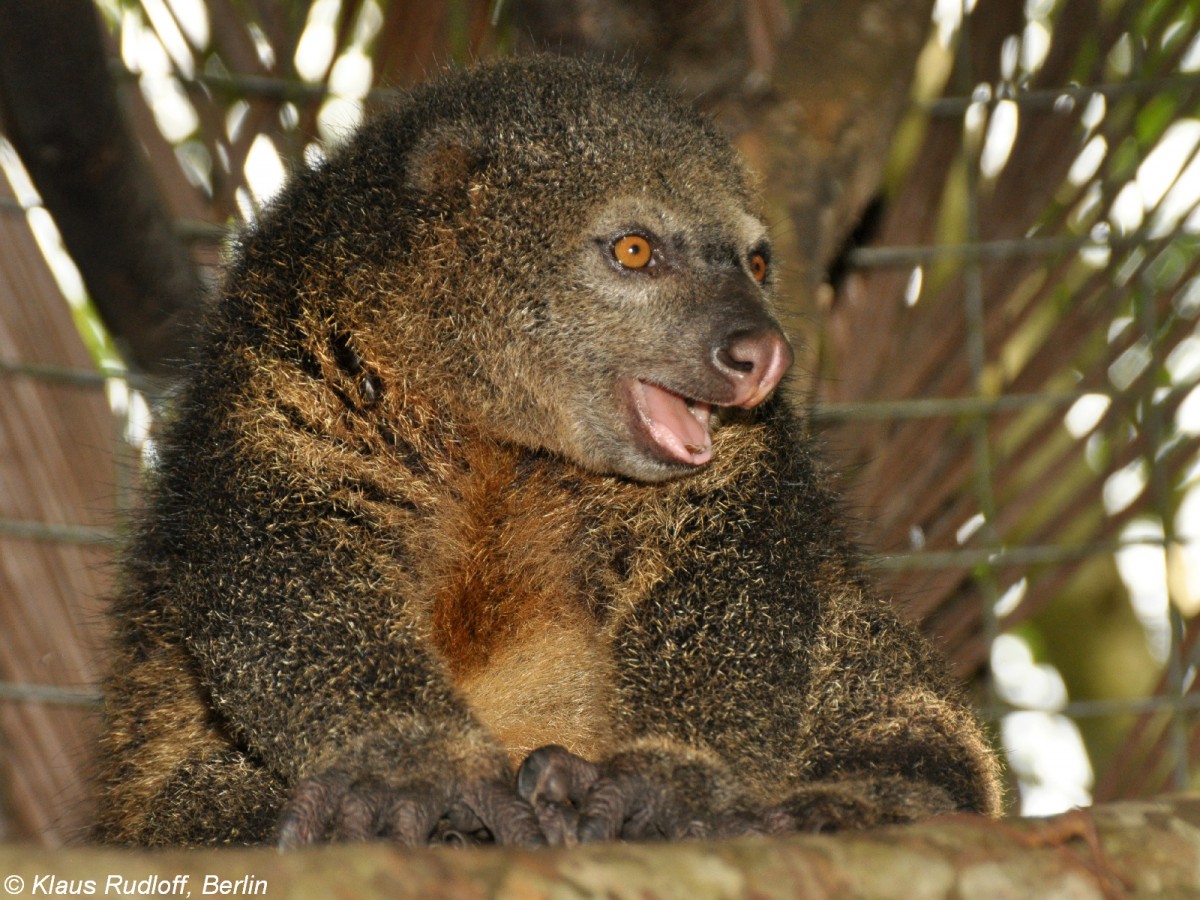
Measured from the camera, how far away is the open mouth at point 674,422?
365 centimetres

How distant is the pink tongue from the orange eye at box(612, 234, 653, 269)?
0.33 metres

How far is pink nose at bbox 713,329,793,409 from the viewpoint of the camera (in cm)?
348

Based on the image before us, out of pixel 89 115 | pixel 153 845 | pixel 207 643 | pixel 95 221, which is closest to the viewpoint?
pixel 207 643

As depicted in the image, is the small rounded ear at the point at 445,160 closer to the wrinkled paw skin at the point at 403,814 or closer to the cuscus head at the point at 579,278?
the cuscus head at the point at 579,278

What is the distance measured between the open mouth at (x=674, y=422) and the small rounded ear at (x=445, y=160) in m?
0.76

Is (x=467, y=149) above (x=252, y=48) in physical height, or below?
below

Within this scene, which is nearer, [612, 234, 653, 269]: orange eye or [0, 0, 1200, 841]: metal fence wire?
[612, 234, 653, 269]: orange eye

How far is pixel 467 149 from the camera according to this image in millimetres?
3873

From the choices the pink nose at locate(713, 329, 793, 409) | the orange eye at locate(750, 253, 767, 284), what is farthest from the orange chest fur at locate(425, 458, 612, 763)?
the orange eye at locate(750, 253, 767, 284)

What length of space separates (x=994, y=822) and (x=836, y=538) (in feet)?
5.20

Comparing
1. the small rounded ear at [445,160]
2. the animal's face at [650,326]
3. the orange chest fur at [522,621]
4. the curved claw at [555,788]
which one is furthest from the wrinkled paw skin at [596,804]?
the small rounded ear at [445,160]

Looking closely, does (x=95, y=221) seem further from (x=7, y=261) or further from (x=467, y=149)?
(x=467, y=149)

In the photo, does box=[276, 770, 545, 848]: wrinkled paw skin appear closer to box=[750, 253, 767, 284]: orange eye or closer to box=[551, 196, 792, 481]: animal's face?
box=[551, 196, 792, 481]: animal's face

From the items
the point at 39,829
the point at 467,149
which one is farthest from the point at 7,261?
the point at 467,149
